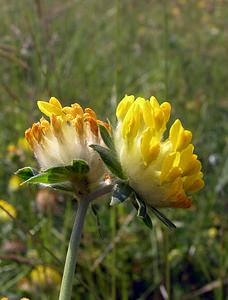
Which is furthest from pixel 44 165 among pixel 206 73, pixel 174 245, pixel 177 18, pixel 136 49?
pixel 177 18

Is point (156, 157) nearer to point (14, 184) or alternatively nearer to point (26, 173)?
point (26, 173)

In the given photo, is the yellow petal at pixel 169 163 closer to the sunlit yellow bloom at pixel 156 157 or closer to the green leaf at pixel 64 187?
the sunlit yellow bloom at pixel 156 157

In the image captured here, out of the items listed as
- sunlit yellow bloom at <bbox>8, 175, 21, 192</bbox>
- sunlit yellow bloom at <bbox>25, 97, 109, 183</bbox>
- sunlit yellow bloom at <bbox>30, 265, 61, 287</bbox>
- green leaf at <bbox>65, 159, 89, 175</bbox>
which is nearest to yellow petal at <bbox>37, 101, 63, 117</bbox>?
sunlit yellow bloom at <bbox>25, 97, 109, 183</bbox>

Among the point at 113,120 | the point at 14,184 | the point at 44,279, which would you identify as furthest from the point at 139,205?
the point at 14,184

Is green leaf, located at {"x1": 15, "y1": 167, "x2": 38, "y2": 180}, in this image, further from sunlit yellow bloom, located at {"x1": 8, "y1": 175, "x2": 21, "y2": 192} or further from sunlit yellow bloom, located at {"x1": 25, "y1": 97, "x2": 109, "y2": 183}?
sunlit yellow bloom, located at {"x1": 8, "y1": 175, "x2": 21, "y2": 192}

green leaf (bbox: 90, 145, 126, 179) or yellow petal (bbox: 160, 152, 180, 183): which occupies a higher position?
green leaf (bbox: 90, 145, 126, 179)
